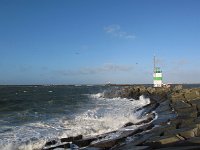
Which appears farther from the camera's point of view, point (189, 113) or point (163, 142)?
point (189, 113)

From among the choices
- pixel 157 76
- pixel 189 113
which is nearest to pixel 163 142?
pixel 189 113

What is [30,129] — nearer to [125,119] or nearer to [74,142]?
[125,119]

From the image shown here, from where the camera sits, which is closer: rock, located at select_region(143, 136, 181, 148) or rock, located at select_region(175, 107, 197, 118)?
rock, located at select_region(143, 136, 181, 148)

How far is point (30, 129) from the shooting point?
1688 cm

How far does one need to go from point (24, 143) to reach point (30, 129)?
409 centimetres

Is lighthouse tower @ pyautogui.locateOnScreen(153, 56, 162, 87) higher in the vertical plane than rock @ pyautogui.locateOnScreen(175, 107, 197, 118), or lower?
higher

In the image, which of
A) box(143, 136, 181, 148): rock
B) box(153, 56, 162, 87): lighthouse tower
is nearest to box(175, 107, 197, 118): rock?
box(143, 136, 181, 148): rock

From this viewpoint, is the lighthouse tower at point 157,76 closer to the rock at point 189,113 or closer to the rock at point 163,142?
the rock at point 189,113

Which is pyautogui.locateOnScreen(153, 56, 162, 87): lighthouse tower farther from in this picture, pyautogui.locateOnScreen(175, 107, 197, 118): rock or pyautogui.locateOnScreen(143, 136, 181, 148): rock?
pyautogui.locateOnScreen(143, 136, 181, 148): rock

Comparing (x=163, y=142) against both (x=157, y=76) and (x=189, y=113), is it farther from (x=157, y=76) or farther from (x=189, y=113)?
(x=157, y=76)

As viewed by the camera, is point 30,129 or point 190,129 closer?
point 190,129

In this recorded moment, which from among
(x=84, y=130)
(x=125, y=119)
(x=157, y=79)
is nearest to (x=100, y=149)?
(x=84, y=130)

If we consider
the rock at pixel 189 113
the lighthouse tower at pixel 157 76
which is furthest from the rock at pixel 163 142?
the lighthouse tower at pixel 157 76

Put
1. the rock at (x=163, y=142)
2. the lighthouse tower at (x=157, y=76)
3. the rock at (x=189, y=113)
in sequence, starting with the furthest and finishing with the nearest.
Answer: the lighthouse tower at (x=157, y=76) → the rock at (x=189, y=113) → the rock at (x=163, y=142)
